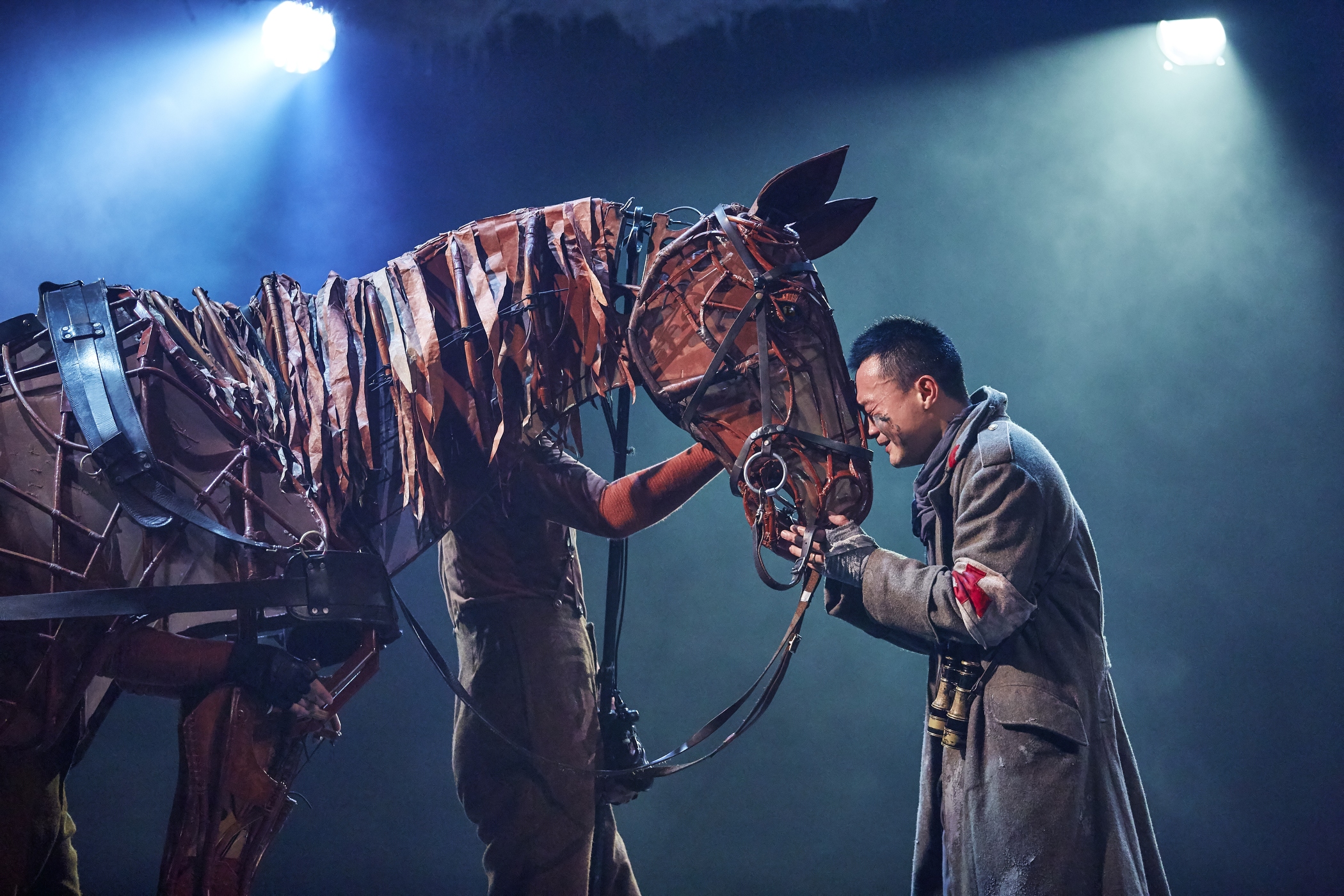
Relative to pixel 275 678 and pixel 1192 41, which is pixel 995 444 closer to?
pixel 275 678

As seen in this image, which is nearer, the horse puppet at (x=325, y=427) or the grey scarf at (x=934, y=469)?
the horse puppet at (x=325, y=427)

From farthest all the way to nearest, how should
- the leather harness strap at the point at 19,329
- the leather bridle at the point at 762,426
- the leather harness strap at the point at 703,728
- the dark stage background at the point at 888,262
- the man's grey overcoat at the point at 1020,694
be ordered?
the dark stage background at the point at 888,262
the leather harness strap at the point at 19,329
the leather harness strap at the point at 703,728
the leather bridle at the point at 762,426
the man's grey overcoat at the point at 1020,694

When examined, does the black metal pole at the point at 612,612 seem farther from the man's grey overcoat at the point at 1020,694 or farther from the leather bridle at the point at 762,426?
the man's grey overcoat at the point at 1020,694

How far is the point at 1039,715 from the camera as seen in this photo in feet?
5.12

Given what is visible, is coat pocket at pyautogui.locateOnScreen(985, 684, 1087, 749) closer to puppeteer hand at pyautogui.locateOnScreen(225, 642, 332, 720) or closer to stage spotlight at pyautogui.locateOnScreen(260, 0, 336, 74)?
puppeteer hand at pyautogui.locateOnScreen(225, 642, 332, 720)

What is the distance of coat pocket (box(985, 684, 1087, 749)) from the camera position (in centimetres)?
155

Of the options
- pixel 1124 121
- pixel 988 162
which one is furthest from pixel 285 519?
pixel 1124 121

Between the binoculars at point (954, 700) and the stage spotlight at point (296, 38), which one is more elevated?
the stage spotlight at point (296, 38)

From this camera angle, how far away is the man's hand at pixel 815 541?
1.68 metres

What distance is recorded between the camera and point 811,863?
4.30m

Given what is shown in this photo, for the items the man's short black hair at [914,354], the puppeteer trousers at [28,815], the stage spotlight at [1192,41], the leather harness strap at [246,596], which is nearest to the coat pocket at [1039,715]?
the man's short black hair at [914,354]

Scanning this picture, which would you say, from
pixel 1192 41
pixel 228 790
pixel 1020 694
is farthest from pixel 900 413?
pixel 1192 41

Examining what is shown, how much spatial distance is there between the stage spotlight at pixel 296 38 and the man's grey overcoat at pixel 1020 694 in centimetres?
409

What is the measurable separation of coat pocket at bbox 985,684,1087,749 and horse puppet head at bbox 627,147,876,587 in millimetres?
453
